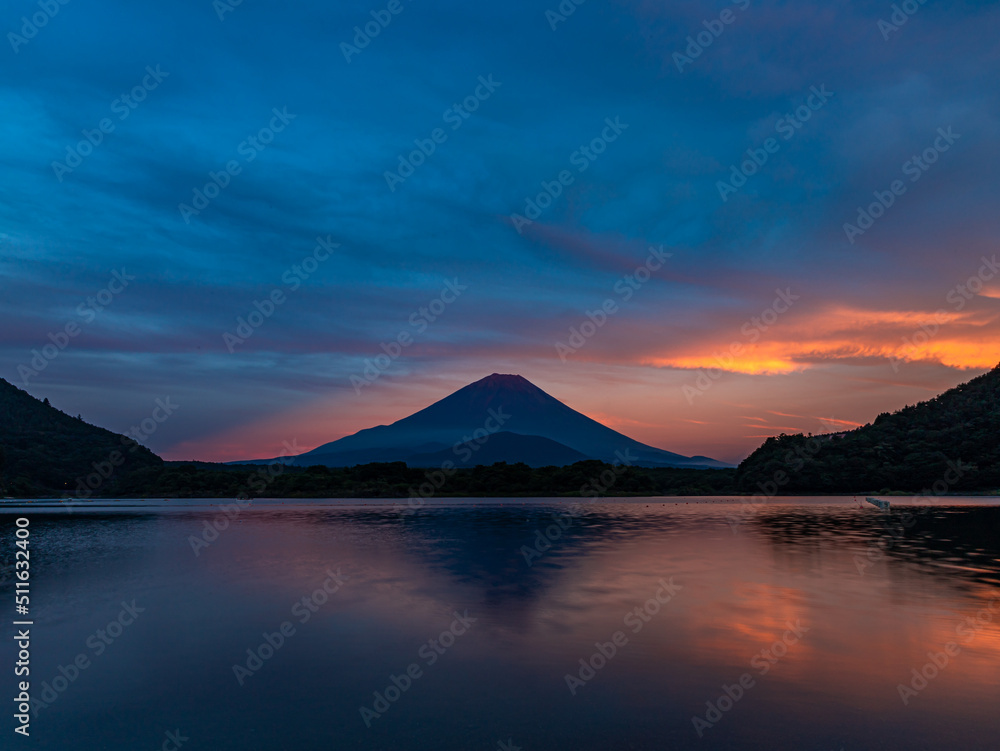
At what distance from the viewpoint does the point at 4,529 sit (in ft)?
166

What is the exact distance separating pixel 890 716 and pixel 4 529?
2358 inches

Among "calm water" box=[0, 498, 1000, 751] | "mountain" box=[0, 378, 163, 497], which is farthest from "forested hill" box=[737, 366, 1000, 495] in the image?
"mountain" box=[0, 378, 163, 497]

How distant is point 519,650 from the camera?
14141mm

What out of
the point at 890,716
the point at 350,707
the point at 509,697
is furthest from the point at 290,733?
the point at 890,716

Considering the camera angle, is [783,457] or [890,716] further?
[783,457]

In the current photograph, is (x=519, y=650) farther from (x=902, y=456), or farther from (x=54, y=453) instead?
(x=54, y=453)

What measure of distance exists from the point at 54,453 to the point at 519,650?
569ft

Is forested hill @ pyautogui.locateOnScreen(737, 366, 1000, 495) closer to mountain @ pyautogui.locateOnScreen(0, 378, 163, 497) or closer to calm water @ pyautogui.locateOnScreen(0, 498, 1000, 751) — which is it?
calm water @ pyautogui.locateOnScreen(0, 498, 1000, 751)

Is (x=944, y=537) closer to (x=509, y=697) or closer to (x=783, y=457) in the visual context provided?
(x=509, y=697)

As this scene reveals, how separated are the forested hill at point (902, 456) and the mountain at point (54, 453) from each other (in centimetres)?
13822

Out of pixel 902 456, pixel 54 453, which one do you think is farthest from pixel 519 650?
pixel 54 453

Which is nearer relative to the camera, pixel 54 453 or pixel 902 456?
pixel 902 456

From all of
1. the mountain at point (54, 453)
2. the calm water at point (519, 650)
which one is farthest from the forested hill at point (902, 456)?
the mountain at point (54, 453)

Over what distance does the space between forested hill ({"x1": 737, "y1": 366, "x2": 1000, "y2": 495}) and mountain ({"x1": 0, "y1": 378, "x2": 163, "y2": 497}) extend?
453 ft
